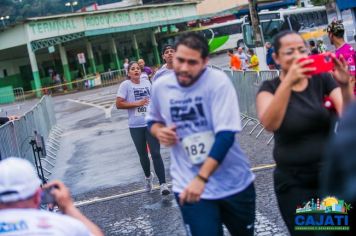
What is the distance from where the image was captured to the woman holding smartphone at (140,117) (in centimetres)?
771

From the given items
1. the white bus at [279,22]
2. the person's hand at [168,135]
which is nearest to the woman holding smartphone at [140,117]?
the person's hand at [168,135]

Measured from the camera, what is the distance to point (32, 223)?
8.27ft

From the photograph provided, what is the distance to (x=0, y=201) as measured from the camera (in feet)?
8.54

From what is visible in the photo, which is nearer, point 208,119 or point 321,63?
point 321,63

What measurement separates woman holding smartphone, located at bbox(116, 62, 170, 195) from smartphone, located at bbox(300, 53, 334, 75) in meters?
4.46

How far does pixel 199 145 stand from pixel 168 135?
0.67 feet

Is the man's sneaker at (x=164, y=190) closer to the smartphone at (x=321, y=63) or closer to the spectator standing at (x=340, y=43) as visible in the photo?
the spectator standing at (x=340, y=43)

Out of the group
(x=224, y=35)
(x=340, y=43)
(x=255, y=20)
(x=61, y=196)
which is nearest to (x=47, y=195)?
(x=61, y=196)

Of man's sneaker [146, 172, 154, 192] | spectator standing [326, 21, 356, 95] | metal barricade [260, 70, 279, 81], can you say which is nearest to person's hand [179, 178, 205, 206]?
spectator standing [326, 21, 356, 95]

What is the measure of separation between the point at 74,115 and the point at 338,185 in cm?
2341

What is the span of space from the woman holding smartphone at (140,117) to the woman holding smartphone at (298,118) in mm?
4172

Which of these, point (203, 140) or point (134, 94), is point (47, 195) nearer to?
point (203, 140)

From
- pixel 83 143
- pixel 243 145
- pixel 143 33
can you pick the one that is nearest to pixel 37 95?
pixel 143 33

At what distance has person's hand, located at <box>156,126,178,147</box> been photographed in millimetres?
3621
